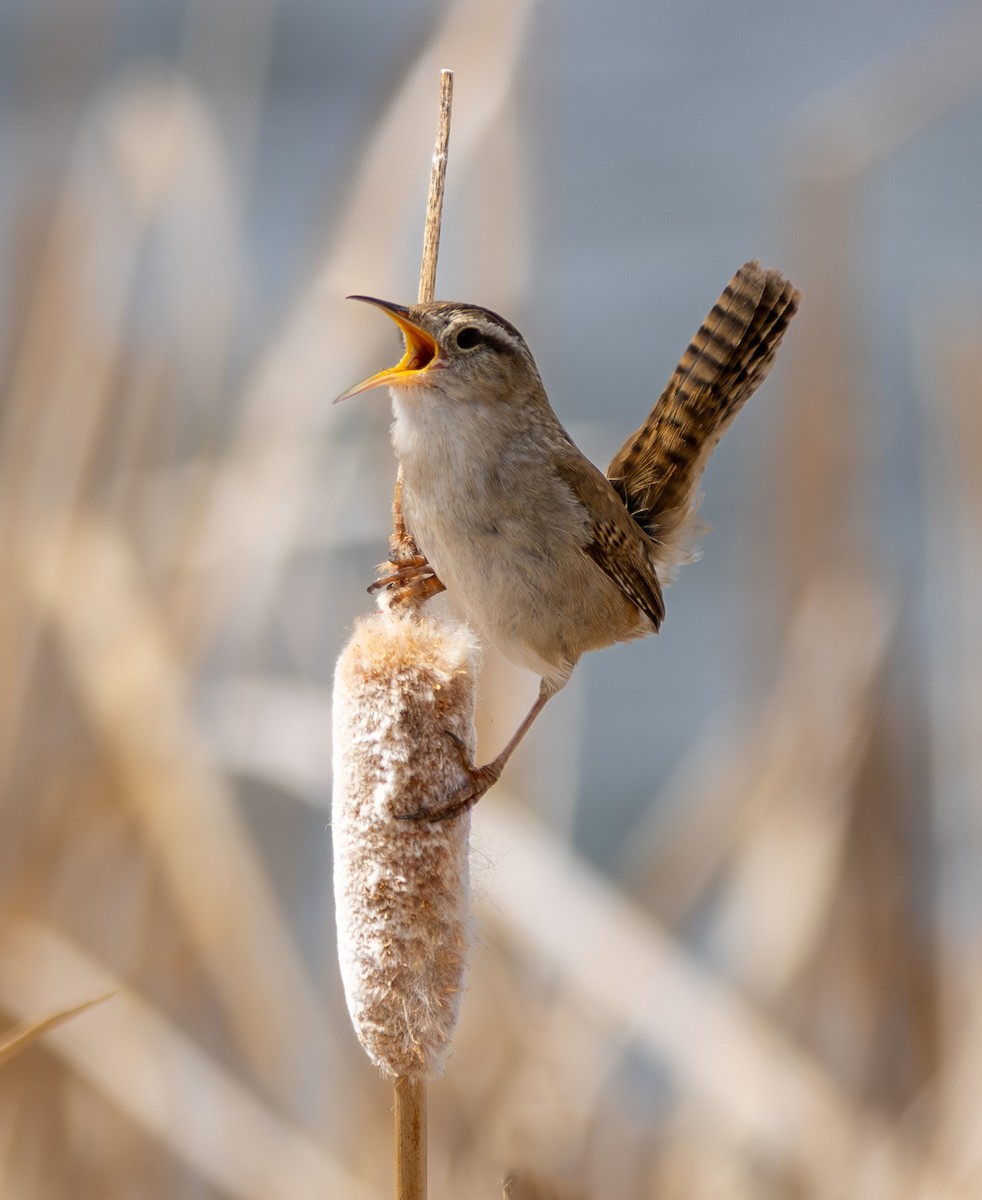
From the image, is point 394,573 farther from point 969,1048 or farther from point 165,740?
point 969,1048

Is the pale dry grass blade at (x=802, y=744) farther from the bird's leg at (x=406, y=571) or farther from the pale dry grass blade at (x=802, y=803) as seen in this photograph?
the bird's leg at (x=406, y=571)

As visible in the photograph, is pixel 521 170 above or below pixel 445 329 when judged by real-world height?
above

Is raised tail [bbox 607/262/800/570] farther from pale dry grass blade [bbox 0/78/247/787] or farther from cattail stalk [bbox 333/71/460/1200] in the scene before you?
pale dry grass blade [bbox 0/78/247/787]

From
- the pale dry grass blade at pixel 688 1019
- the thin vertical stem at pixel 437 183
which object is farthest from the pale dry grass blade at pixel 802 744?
the thin vertical stem at pixel 437 183

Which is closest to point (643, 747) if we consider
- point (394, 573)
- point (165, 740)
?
point (165, 740)

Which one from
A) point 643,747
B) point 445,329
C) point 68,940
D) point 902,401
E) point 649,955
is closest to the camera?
point 445,329

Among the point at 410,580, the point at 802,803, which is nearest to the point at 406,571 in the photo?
the point at 410,580

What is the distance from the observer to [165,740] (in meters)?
2.15

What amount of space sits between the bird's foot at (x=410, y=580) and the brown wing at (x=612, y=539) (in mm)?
210

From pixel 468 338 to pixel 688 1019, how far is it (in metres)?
1.31

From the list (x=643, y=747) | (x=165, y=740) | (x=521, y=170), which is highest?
(x=521, y=170)

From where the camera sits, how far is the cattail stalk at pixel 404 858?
109cm

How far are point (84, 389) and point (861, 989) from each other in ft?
5.44

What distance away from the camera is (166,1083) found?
6.97 feet
